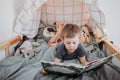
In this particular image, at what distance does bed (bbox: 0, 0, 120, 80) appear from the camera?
1109mm

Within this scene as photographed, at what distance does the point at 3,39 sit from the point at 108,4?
106 cm

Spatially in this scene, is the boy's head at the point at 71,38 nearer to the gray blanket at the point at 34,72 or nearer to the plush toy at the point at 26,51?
the gray blanket at the point at 34,72

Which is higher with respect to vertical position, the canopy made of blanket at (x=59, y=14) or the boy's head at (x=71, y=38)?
the canopy made of blanket at (x=59, y=14)

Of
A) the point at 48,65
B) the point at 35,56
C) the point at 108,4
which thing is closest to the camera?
the point at 48,65

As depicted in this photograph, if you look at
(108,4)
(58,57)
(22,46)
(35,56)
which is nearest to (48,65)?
(58,57)

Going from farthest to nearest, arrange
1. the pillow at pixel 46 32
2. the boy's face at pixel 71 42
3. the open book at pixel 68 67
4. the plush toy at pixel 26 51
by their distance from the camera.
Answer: the pillow at pixel 46 32 < the plush toy at pixel 26 51 < the boy's face at pixel 71 42 < the open book at pixel 68 67

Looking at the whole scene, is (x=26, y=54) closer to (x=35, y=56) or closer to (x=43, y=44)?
(x=35, y=56)

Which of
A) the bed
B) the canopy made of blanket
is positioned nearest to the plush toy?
the bed

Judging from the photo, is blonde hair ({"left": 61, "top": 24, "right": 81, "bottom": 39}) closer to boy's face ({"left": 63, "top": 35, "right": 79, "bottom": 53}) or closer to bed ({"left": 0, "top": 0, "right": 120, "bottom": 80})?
boy's face ({"left": 63, "top": 35, "right": 79, "bottom": 53})

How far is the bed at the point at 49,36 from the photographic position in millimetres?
1109

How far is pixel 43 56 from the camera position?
56.0 inches

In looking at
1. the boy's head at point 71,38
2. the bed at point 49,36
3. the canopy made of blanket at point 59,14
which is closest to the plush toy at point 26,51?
the bed at point 49,36

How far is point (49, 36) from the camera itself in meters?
1.74

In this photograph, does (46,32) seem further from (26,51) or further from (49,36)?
(26,51)
